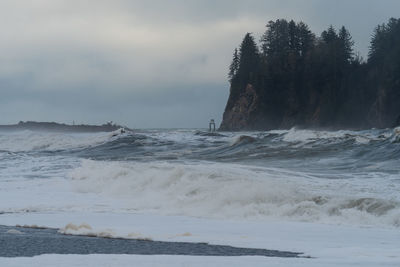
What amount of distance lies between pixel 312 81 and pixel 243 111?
7.85 m

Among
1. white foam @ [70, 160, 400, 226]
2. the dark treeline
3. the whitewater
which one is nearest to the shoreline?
the whitewater

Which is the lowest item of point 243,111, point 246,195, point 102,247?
point 102,247

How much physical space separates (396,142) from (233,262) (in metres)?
16.0

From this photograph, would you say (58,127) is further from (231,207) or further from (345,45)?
(231,207)

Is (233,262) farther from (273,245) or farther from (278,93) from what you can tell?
(278,93)

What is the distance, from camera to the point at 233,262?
14.0ft

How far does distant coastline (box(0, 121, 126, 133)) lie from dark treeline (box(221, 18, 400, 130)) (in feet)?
64.9

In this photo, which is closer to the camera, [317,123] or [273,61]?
[317,123]

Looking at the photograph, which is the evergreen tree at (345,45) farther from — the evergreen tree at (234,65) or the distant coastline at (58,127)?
the distant coastline at (58,127)

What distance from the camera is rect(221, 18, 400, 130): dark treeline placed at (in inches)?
2034

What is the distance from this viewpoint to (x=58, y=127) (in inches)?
3201

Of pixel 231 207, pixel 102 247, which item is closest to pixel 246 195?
pixel 231 207

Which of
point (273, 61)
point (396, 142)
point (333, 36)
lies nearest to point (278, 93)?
point (273, 61)

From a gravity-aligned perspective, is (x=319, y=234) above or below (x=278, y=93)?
below
